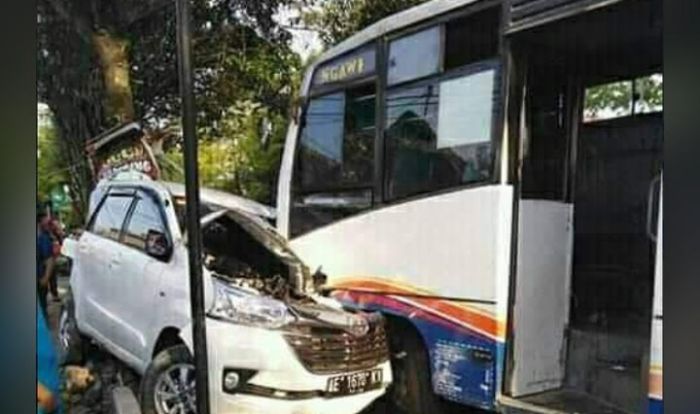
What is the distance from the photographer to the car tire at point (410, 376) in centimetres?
195

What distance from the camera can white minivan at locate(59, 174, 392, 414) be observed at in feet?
6.44

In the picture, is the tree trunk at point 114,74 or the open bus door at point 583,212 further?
the tree trunk at point 114,74

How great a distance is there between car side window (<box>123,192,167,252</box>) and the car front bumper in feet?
0.93

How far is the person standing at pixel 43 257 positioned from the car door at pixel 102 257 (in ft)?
0.26

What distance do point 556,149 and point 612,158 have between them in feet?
0.46

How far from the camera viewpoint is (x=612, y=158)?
6.12ft

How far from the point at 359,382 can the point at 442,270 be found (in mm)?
378

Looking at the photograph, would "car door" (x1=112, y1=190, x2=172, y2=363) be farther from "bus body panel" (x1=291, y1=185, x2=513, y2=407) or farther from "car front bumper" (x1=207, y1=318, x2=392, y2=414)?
"bus body panel" (x1=291, y1=185, x2=513, y2=407)

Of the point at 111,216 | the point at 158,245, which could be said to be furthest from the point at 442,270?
the point at 111,216

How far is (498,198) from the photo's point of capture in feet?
6.15

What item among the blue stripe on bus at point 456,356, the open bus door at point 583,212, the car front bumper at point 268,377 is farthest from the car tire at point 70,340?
the open bus door at point 583,212

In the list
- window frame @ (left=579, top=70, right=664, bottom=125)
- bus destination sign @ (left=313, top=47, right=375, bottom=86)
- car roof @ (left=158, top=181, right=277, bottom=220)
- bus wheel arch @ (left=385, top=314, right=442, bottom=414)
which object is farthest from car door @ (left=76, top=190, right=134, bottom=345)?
window frame @ (left=579, top=70, right=664, bottom=125)

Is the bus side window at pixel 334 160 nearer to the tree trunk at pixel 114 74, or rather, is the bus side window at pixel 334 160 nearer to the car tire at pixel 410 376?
the car tire at pixel 410 376
